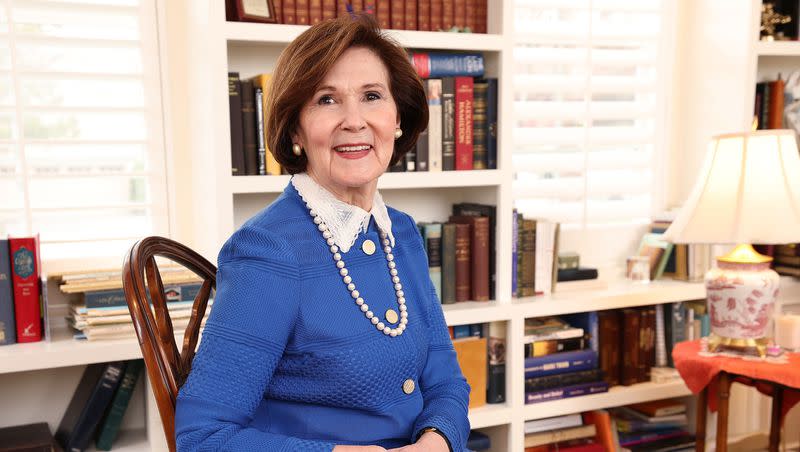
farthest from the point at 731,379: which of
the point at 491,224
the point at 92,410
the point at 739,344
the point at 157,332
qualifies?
the point at 92,410

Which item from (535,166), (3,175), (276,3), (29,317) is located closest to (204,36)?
(276,3)

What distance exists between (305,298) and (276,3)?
1117 mm

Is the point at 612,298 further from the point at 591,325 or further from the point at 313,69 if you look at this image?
the point at 313,69

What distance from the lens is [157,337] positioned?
1.19 metres

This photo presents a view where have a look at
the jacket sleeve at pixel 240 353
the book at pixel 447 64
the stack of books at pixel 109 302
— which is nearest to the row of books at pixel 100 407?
the stack of books at pixel 109 302

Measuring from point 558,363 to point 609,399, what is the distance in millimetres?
228

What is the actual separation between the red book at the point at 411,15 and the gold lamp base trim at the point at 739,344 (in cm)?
128

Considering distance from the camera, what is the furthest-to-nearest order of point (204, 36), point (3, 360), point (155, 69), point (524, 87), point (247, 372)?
point (524, 87) < point (155, 69) < point (204, 36) < point (3, 360) < point (247, 372)

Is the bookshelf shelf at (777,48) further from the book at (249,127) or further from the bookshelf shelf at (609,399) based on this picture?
the book at (249,127)

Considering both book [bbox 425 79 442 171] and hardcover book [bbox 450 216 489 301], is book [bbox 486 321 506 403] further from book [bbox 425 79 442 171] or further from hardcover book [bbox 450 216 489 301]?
book [bbox 425 79 442 171]

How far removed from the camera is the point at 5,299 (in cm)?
189

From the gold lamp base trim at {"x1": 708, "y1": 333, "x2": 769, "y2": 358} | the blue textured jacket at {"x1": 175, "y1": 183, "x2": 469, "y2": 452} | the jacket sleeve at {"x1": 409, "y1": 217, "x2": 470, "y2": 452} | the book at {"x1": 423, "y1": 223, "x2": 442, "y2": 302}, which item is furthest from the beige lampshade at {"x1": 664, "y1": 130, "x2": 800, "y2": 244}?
the blue textured jacket at {"x1": 175, "y1": 183, "x2": 469, "y2": 452}

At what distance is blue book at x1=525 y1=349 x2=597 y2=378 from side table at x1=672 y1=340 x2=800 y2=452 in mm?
325

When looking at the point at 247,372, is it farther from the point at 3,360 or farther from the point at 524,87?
the point at 524,87
